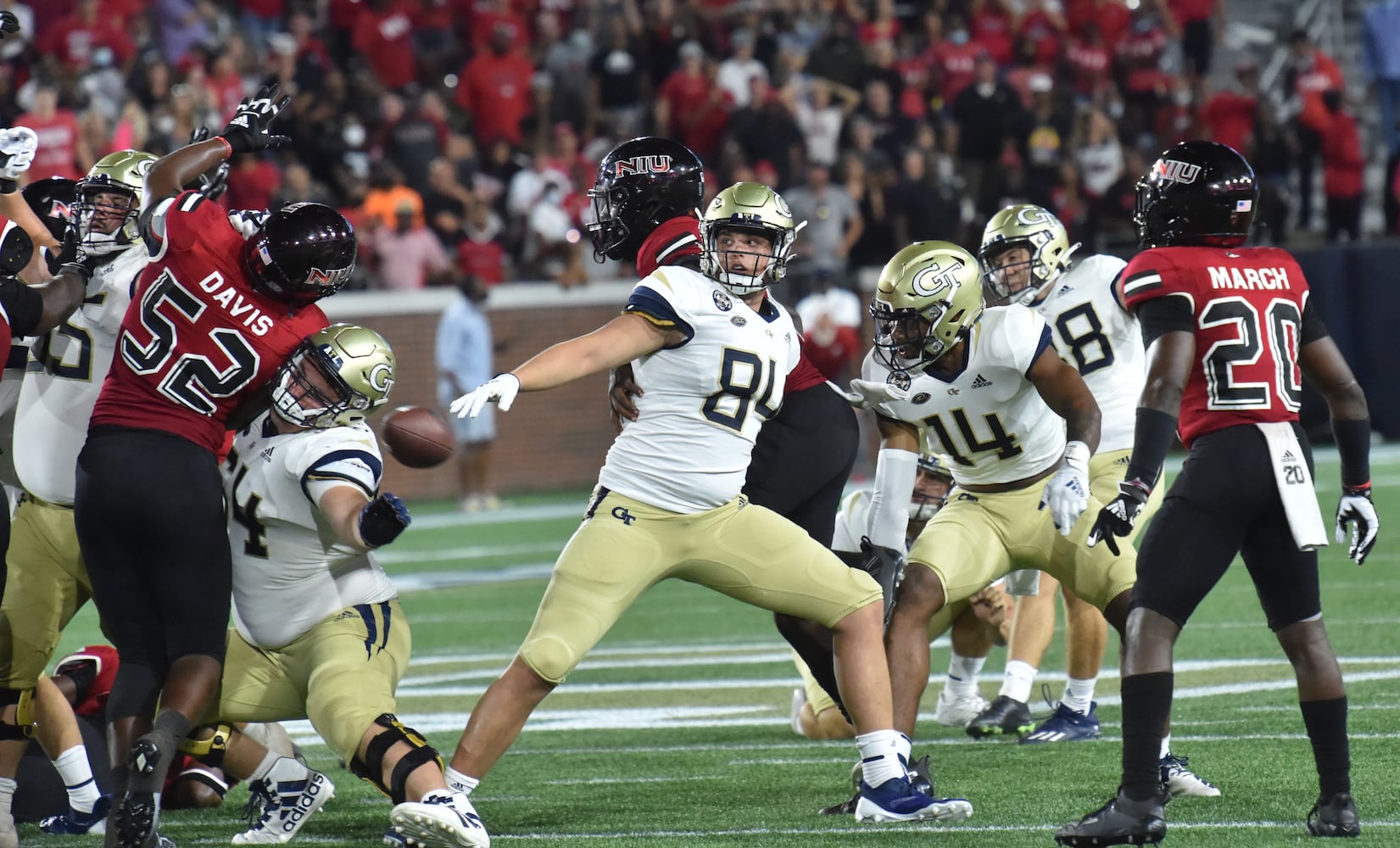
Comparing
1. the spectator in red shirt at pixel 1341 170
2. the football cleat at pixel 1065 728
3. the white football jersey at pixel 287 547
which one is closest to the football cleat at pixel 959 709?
the football cleat at pixel 1065 728

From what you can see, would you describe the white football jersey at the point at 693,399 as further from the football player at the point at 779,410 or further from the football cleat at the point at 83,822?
the football cleat at the point at 83,822

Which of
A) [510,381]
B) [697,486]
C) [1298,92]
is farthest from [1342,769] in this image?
[1298,92]

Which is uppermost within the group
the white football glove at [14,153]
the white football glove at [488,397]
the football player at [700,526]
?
the white football glove at [14,153]

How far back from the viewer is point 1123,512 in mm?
4336

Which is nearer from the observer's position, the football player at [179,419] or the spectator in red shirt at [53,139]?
the football player at [179,419]

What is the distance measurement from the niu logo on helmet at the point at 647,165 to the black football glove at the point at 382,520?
64.8 inches

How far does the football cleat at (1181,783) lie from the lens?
4.89m

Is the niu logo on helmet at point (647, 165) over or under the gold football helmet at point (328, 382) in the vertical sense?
over

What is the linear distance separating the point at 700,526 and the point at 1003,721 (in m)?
1.91

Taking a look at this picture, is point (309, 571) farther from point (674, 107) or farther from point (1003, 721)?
point (674, 107)

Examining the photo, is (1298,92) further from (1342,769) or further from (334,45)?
(1342,769)

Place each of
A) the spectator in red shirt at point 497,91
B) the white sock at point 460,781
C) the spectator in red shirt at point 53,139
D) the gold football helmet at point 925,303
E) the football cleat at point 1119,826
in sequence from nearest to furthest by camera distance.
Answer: the football cleat at point 1119,826, the white sock at point 460,781, the gold football helmet at point 925,303, the spectator in red shirt at point 53,139, the spectator in red shirt at point 497,91

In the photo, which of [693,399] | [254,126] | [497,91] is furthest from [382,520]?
[497,91]

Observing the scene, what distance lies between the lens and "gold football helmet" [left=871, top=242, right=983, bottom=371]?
5281mm
